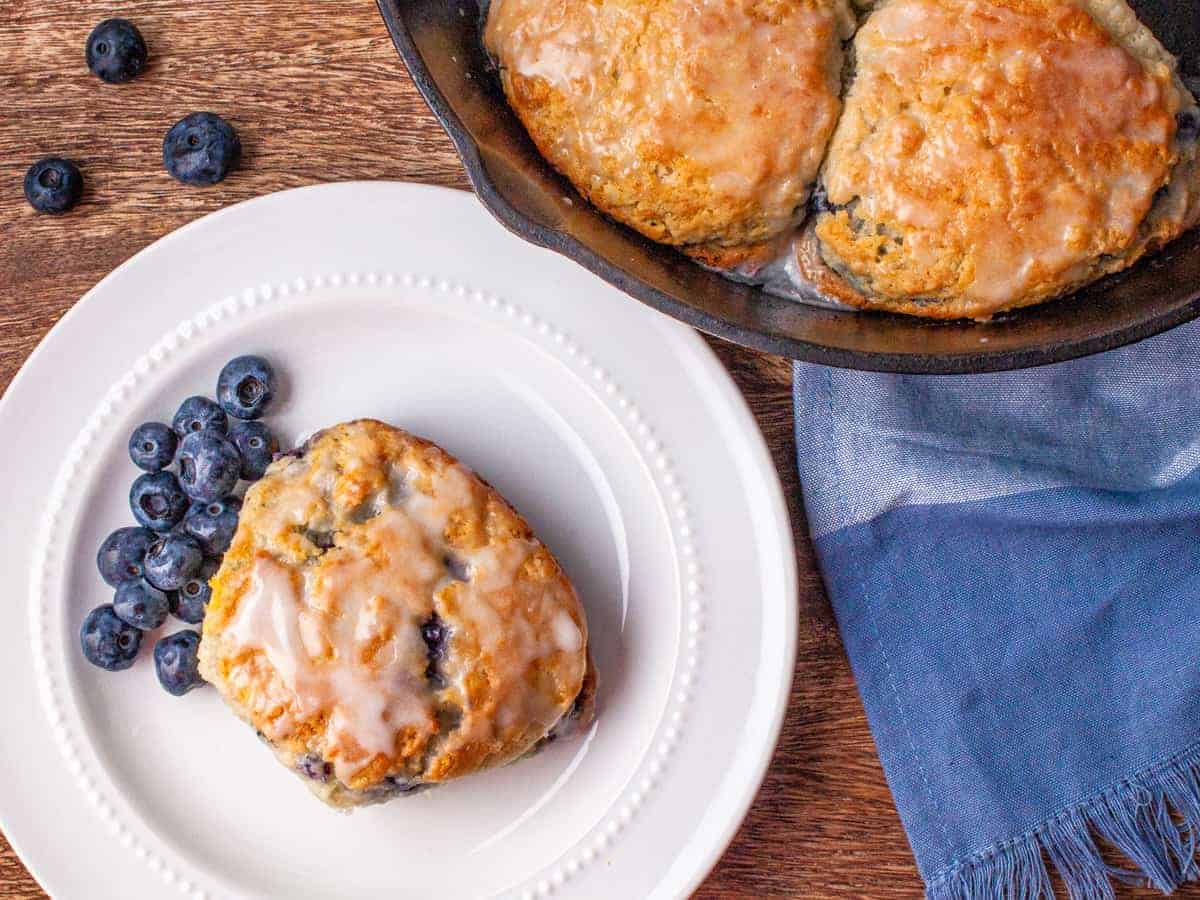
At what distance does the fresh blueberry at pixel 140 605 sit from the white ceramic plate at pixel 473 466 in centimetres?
9

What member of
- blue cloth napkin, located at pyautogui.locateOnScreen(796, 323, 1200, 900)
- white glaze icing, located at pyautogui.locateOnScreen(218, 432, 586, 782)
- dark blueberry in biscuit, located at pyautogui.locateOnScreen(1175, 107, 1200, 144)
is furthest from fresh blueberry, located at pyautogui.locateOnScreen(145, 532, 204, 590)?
dark blueberry in biscuit, located at pyautogui.locateOnScreen(1175, 107, 1200, 144)

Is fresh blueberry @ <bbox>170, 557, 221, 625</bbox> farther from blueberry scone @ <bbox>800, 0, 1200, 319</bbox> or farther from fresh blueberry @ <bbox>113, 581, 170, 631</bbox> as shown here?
blueberry scone @ <bbox>800, 0, 1200, 319</bbox>

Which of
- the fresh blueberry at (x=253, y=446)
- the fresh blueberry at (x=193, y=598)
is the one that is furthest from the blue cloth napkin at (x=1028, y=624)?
the fresh blueberry at (x=193, y=598)

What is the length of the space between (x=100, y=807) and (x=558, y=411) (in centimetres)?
112

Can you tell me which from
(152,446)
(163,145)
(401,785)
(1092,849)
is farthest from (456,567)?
(1092,849)

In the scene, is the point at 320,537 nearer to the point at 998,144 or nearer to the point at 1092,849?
the point at 998,144

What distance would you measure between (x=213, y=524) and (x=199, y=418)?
20 cm

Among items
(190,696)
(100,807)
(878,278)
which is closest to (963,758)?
(878,278)

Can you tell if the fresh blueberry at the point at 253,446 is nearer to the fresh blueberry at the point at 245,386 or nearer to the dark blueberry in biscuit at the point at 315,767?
the fresh blueberry at the point at 245,386

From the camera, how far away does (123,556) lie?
7.13ft

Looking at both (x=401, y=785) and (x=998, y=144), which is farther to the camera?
(x=401, y=785)

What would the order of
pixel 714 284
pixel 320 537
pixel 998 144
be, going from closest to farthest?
pixel 998 144 → pixel 714 284 → pixel 320 537

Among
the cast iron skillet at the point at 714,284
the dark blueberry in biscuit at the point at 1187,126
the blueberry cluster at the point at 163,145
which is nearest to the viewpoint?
the cast iron skillet at the point at 714,284

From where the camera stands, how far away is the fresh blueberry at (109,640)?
7.06 feet
